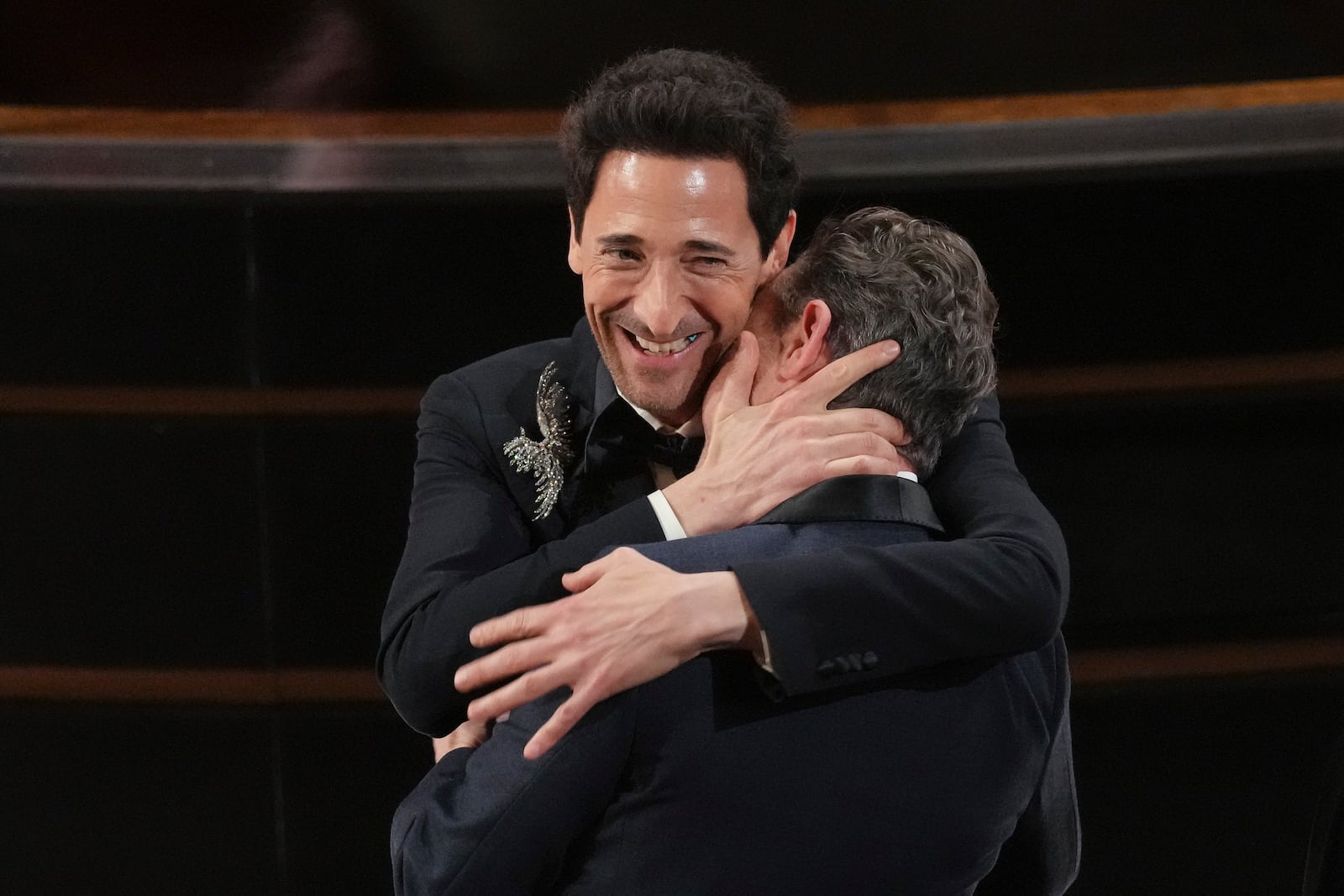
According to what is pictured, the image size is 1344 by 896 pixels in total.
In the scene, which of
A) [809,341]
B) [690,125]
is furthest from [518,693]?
[690,125]

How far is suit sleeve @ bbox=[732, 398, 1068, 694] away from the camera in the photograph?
1.28 m

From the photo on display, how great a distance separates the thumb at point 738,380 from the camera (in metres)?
1.53

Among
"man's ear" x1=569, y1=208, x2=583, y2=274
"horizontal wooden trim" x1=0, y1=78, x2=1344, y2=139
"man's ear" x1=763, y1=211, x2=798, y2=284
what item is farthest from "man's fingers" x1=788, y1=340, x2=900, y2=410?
"horizontal wooden trim" x1=0, y1=78, x2=1344, y2=139

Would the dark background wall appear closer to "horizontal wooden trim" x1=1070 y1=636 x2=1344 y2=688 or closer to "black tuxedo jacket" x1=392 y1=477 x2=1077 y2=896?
"horizontal wooden trim" x1=1070 y1=636 x2=1344 y2=688

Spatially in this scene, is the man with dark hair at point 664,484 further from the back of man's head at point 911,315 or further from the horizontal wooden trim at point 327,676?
the horizontal wooden trim at point 327,676

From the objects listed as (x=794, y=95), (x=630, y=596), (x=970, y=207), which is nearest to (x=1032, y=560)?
(x=630, y=596)

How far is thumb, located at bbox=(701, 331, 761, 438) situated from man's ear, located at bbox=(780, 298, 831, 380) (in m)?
0.06

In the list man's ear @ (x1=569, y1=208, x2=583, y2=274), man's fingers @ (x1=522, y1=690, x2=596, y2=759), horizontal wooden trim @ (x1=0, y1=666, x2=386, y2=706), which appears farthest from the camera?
horizontal wooden trim @ (x1=0, y1=666, x2=386, y2=706)

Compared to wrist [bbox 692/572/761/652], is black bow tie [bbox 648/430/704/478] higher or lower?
higher

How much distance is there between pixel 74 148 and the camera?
2545 millimetres

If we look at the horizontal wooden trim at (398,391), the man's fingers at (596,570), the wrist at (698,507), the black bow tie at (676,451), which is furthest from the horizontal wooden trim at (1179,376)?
the man's fingers at (596,570)

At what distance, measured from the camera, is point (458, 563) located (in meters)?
1.61

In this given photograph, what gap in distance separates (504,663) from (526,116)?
1.52 meters

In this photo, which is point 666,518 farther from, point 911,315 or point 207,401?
point 207,401
